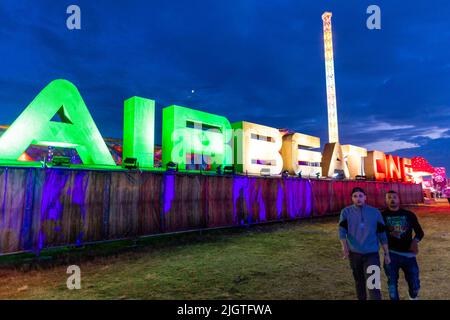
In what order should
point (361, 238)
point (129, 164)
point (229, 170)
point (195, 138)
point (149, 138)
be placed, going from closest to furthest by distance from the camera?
point (361, 238) → point (129, 164) → point (149, 138) → point (195, 138) → point (229, 170)

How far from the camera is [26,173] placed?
7.54 metres

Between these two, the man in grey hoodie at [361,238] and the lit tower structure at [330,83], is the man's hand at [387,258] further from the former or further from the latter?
the lit tower structure at [330,83]

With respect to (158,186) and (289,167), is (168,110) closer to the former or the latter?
(158,186)

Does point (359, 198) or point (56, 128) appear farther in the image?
point (56, 128)

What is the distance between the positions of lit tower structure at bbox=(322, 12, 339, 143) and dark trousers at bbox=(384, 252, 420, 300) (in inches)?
1715

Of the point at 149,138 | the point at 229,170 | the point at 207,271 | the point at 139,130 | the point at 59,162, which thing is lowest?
the point at 207,271

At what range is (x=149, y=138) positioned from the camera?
1188 cm

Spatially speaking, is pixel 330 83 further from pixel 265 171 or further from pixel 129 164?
pixel 129 164

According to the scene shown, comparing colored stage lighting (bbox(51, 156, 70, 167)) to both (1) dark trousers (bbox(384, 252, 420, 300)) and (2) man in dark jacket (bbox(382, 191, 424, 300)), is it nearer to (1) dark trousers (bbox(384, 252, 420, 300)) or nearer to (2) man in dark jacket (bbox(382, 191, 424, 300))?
(2) man in dark jacket (bbox(382, 191, 424, 300))

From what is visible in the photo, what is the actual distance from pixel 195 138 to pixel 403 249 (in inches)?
418

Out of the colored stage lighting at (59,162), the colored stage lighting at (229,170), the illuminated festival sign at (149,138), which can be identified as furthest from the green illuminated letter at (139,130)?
the colored stage lighting at (229,170)

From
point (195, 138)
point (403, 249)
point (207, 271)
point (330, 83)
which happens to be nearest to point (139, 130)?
point (195, 138)

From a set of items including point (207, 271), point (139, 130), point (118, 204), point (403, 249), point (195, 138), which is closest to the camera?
point (403, 249)

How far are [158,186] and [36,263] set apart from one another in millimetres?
4508
